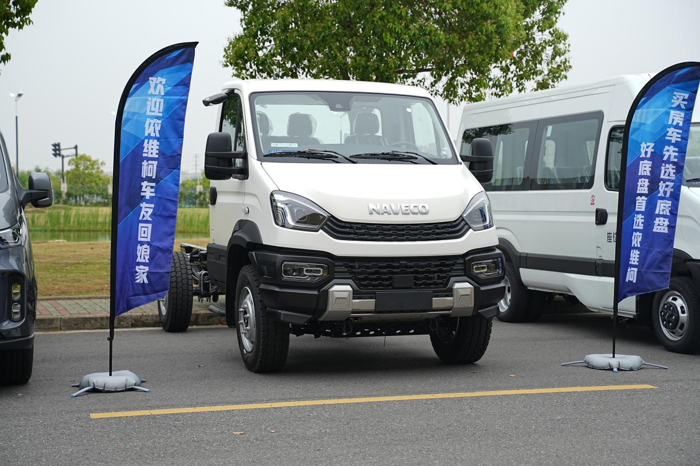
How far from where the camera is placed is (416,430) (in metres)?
5.83

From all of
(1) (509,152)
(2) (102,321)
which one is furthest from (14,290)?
(1) (509,152)

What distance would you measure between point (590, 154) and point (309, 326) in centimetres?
407

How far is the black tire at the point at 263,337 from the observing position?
295 inches

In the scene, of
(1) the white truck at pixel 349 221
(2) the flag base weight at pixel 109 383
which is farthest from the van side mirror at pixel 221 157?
(2) the flag base weight at pixel 109 383

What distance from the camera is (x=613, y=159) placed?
32.0 ft

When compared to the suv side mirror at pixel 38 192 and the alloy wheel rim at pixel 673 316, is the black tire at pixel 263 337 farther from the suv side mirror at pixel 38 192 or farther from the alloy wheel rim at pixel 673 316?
the alloy wheel rim at pixel 673 316

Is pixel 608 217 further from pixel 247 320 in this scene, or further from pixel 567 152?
pixel 247 320

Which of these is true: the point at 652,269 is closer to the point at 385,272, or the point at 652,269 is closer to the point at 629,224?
the point at 629,224

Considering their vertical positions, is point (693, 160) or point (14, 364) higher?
point (693, 160)

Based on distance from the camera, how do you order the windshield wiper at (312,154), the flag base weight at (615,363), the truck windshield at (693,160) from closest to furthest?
the windshield wiper at (312,154) < the flag base weight at (615,363) < the truck windshield at (693,160)

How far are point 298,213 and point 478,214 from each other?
4.90ft

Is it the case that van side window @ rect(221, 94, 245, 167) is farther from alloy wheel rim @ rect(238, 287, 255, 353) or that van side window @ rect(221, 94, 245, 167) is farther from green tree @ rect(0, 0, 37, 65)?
green tree @ rect(0, 0, 37, 65)

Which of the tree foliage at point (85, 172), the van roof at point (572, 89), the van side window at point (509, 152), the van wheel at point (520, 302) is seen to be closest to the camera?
the van roof at point (572, 89)

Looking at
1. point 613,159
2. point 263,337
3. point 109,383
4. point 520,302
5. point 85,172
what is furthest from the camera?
point 85,172
